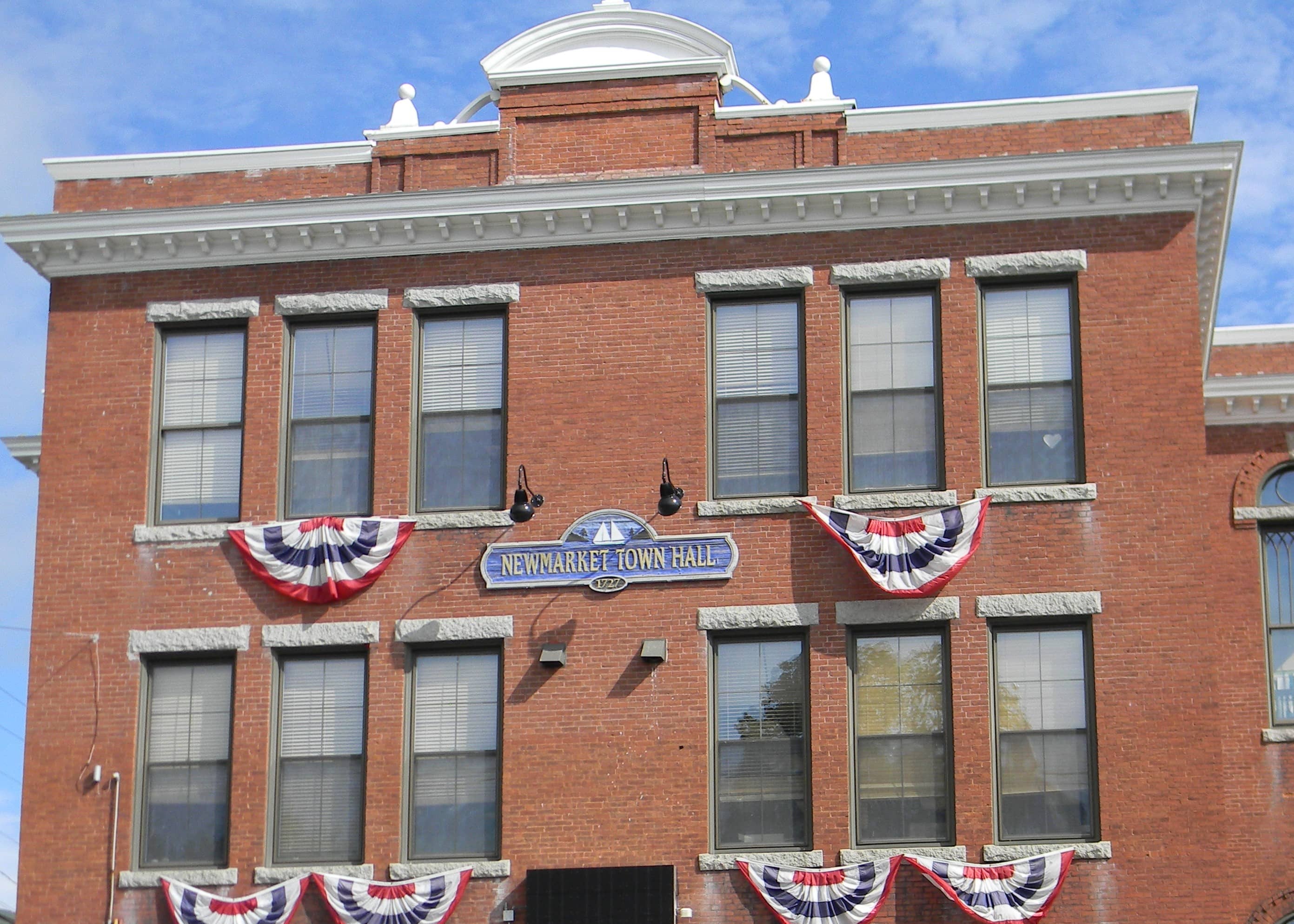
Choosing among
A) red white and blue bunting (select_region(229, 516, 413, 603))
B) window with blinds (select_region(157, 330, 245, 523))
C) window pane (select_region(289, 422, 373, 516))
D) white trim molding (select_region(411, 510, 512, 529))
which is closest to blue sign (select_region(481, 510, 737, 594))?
white trim molding (select_region(411, 510, 512, 529))

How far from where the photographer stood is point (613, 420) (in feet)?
72.9

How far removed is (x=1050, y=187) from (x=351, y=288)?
847 centimetres

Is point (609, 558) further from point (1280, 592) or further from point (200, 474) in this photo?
point (1280, 592)

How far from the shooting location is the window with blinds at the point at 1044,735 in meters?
20.6

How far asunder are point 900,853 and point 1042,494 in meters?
4.32

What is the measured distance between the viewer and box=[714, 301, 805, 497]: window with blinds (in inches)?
869

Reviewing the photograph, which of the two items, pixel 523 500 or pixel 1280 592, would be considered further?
pixel 1280 592

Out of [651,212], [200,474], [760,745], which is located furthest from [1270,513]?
[200,474]

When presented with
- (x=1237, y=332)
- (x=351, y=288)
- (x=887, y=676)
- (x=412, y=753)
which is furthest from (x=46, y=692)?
(x=1237, y=332)

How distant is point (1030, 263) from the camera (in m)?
22.0

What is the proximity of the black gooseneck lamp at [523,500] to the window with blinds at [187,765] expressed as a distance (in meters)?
3.91

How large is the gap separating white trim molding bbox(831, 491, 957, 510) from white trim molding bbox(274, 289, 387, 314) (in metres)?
6.11

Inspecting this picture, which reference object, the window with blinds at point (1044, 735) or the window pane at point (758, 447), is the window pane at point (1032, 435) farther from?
the window pane at point (758, 447)

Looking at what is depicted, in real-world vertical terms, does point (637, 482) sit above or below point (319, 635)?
above
